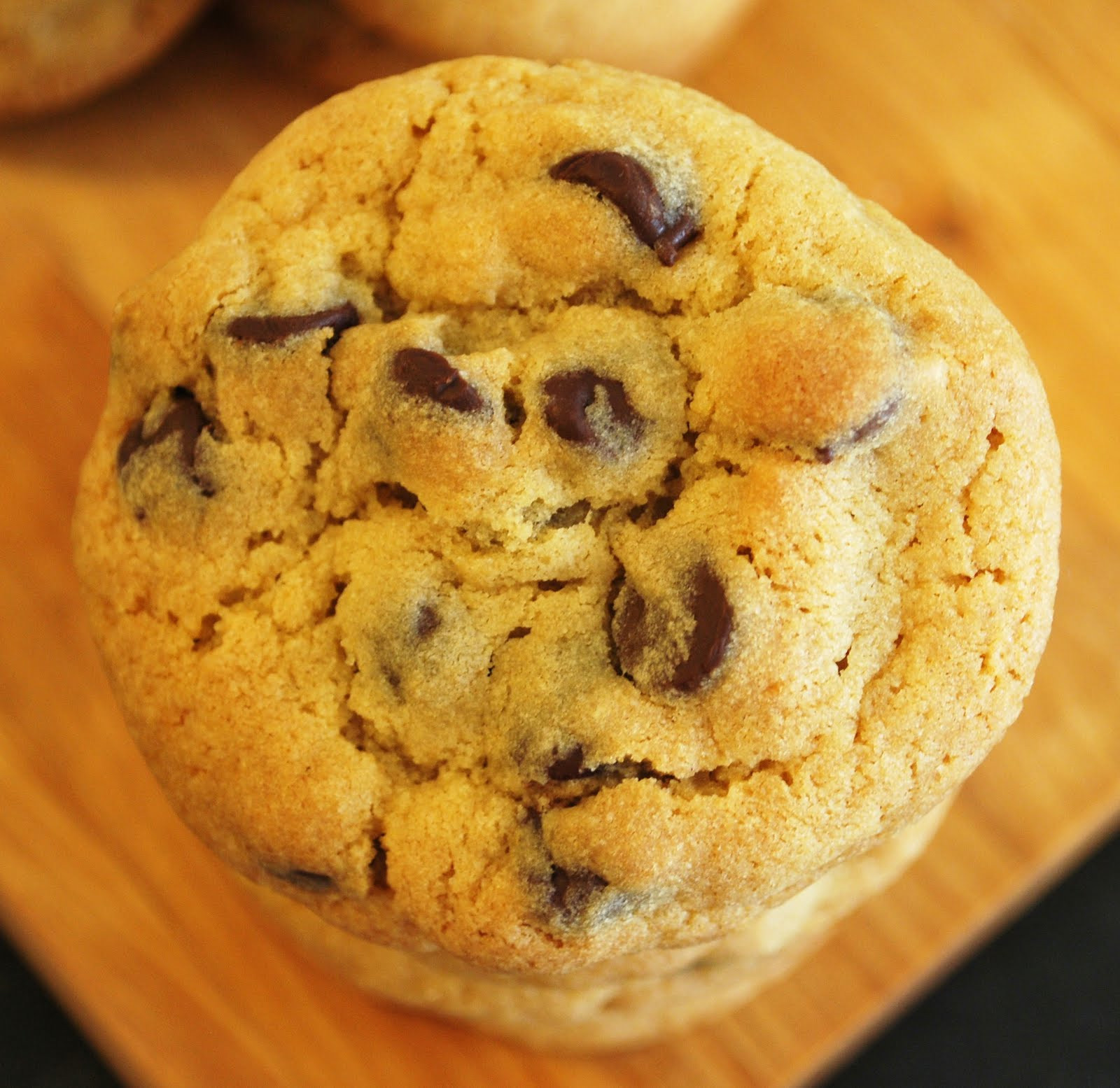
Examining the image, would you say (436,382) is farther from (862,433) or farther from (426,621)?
(862,433)

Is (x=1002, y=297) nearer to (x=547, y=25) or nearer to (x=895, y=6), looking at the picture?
(x=895, y=6)

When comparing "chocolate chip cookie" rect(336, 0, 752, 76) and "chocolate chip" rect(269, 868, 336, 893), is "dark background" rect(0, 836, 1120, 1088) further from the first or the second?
"chocolate chip cookie" rect(336, 0, 752, 76)

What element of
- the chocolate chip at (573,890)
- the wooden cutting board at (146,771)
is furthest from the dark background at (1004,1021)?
the chocolate chip at (573,890)

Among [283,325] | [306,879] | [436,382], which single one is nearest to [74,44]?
[283,325]

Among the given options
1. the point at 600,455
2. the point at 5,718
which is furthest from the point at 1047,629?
the point at 5,718

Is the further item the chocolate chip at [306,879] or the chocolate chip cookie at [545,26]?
the chocolate chip cookie at [545,26]

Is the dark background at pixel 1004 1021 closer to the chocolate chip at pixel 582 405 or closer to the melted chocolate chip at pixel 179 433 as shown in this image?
the melted chocolate chip at pixel 179 433
